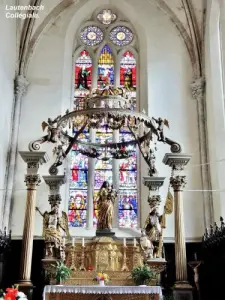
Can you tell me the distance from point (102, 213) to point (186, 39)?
706 centimetres

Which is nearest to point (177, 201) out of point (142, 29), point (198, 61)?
point (198, 61)

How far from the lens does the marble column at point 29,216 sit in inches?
408

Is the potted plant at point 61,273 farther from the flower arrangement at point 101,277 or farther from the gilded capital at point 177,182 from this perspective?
the gilded capital at point 177,182

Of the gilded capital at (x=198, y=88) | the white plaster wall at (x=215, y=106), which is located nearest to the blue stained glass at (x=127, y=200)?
the white plaster wall at (x=215, y=106)

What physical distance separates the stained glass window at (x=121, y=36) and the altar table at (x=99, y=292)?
948 centimetres

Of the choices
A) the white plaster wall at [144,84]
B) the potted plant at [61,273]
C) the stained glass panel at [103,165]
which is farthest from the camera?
the stained glass panel at [103,165]

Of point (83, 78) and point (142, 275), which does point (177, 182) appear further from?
point (83, 78)

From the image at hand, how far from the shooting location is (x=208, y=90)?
1393cm

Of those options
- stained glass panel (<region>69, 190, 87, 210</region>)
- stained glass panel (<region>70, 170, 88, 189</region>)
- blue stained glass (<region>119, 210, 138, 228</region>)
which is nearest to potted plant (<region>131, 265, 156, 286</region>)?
blue stained glass (<region>119, 210, 138, 228</region>)

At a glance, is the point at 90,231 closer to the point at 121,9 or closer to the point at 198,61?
the point at 198,61

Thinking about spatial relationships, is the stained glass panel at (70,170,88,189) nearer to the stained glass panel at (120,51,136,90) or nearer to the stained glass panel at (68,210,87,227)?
the stained glass panel at (68,210,87,227)

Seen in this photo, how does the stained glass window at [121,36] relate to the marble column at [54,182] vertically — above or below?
above

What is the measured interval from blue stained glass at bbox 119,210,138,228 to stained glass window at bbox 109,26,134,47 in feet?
19.9

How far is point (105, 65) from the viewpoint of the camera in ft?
51.4
